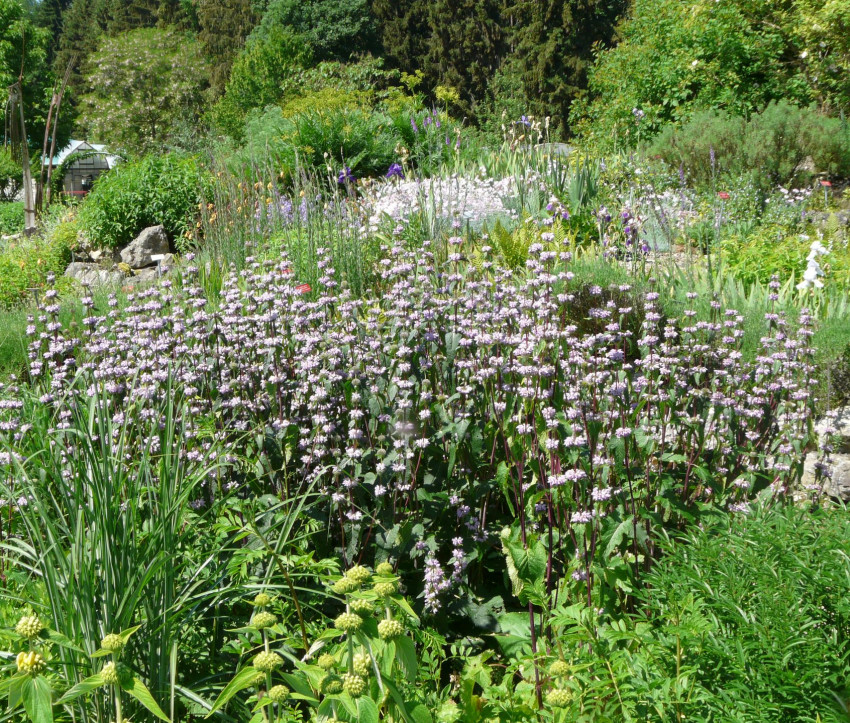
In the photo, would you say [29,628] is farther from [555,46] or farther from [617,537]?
[555,46]

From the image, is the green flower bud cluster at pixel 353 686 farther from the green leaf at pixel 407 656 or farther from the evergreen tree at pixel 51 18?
the evergreen tree at pixel 51 18

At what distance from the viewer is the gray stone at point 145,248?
11.8m

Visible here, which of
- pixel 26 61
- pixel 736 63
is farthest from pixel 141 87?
pixel 736 63

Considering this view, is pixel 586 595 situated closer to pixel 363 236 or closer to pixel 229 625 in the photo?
pixel 229 625

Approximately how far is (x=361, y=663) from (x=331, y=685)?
0.09 metres

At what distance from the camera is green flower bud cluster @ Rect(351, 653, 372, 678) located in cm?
154

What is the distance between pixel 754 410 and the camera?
3086 millimetres

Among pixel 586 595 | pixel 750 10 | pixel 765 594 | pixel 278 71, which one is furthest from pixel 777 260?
pixel 278 71

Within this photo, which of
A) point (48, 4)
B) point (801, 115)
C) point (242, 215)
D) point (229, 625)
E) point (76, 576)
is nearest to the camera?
point (76, 576)

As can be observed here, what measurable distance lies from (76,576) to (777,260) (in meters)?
5.84

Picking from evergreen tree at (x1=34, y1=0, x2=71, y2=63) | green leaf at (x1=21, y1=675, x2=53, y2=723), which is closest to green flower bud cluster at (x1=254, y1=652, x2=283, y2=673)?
green leaf at (x1=21, y1=675, x2=53, y2=723)

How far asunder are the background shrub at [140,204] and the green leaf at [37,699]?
11.4 metres

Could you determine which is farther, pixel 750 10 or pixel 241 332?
pixel 750 10

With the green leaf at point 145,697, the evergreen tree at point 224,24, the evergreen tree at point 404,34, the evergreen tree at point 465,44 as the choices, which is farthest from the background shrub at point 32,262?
the evergreen tree at point 224,24
